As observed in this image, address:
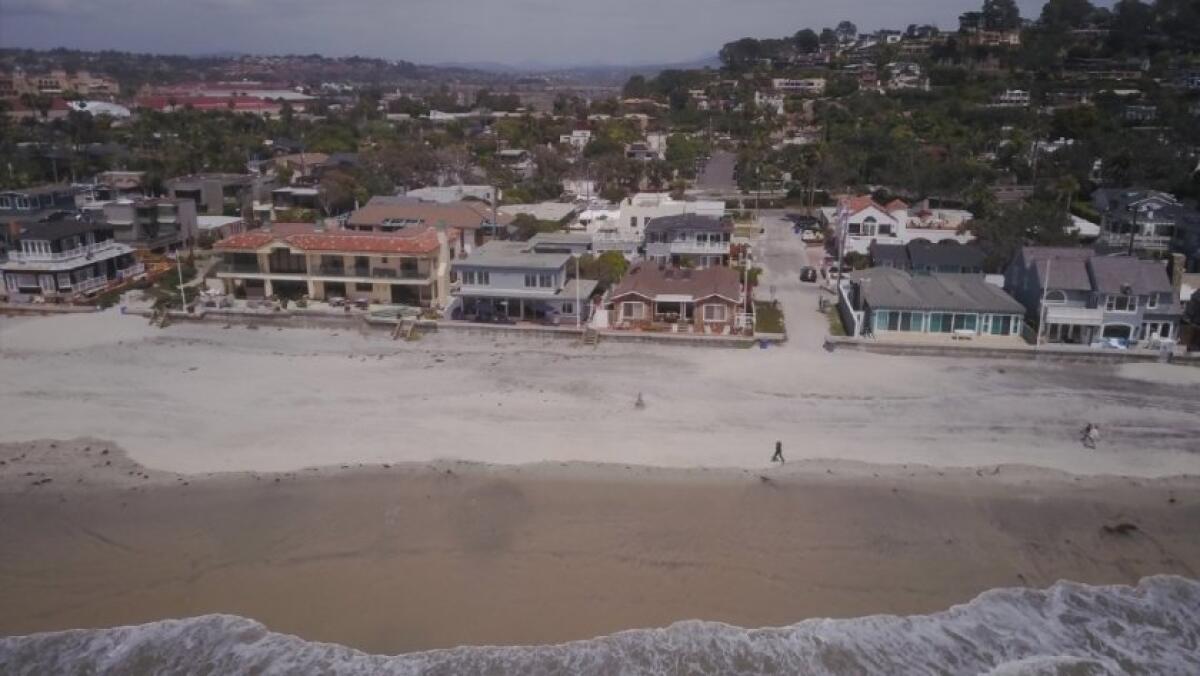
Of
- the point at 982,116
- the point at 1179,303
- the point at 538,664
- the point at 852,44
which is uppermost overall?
the point at 852,44

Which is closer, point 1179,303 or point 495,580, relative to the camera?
point 495,580

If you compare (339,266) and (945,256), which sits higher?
(339,266)

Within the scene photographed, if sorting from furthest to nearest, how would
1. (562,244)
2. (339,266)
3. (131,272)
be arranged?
(131,272) → (562,244) → (339,266)

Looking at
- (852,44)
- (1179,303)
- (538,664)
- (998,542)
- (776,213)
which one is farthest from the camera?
(852,44)

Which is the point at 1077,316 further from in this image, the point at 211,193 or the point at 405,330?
the point at 211,193

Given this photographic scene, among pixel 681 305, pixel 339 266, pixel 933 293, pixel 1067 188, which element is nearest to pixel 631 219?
pixel 681 305

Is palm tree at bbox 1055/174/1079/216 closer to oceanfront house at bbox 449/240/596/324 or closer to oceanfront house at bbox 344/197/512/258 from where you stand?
oceanfront house at bbox 344/197/512/258

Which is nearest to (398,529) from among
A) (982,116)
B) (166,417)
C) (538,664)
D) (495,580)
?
(495,580)

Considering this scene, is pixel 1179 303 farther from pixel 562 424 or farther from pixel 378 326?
pixel 378 326
